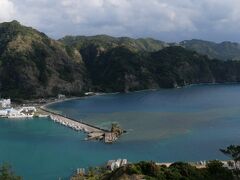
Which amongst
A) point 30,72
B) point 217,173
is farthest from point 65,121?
point 217,173

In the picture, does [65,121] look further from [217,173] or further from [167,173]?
[167,173]

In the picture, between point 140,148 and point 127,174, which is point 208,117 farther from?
point 127,174

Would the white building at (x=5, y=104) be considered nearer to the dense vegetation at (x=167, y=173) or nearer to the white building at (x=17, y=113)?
the white building at (x=17, y=113)

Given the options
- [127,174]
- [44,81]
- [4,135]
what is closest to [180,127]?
[4,135]

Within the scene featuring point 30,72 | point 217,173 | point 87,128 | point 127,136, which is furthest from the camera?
point 30,72

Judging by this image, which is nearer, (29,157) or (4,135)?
(29,157)

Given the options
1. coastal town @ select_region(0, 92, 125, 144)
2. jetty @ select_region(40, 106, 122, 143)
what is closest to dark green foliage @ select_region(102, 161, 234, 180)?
coastal town @ select_region(0, 92, 125, 144)
